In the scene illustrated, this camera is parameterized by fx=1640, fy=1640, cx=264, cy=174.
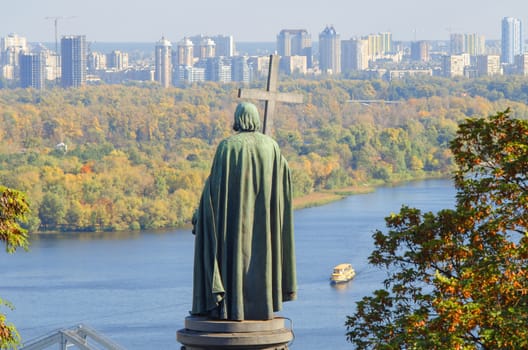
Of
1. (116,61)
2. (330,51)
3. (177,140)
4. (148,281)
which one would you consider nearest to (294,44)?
(330,51)

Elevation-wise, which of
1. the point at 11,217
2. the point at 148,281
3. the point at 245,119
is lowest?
the point at 148,281

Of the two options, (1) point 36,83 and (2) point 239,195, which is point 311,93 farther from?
(2) point 239,195

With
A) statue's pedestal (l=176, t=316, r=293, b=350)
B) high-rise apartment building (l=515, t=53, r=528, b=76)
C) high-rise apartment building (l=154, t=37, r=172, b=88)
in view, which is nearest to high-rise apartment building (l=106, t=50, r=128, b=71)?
high-rise apartment building (l=154, t=37, r=172, b=88)

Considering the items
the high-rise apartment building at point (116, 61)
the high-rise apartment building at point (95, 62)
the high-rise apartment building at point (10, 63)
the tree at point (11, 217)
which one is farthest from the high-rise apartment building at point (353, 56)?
the tree at point (11, 217)

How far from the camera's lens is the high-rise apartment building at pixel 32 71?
149m

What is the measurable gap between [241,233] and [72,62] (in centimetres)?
14758

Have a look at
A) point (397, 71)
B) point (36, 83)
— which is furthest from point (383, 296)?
point (397, 71)

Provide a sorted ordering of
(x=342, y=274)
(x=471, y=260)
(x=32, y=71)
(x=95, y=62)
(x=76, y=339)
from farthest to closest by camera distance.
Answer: (x=95, y=62)
(x=32, y=71)
(x=342, y=274)
(x=76, y=339)
(x=471, y=260)

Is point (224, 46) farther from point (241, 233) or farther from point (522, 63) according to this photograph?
point (241, 233)

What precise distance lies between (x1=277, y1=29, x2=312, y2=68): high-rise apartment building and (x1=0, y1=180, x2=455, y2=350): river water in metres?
120

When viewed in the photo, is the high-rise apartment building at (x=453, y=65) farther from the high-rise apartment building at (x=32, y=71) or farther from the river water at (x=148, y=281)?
the river water at (x=148, y=281)

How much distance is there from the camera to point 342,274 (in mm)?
40719

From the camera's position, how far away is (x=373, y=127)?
95750 millimetres

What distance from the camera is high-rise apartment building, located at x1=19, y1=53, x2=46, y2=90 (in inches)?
5876
